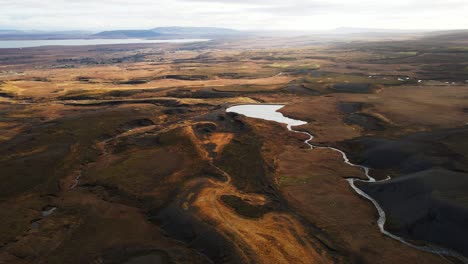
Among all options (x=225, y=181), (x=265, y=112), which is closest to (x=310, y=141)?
(x=225, y=181)

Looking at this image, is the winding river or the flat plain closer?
the winding river

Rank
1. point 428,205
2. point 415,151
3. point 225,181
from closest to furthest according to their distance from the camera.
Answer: point 428,205 < point 225,181 < point 415,151

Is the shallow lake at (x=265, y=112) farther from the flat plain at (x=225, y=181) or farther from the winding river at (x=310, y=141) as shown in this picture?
the flat plain at (x=225, y=181)

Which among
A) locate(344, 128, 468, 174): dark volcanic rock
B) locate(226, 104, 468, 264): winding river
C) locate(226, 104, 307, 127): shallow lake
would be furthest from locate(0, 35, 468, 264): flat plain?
locate(226, 104, 307, 127): shallow lake

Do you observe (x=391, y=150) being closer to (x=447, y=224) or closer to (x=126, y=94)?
(x=447, y=224)

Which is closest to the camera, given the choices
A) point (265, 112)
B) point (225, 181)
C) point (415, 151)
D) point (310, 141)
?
point (225, 181)

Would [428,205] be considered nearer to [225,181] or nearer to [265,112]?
[225,181]

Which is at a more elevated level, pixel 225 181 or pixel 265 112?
pixel 265 112

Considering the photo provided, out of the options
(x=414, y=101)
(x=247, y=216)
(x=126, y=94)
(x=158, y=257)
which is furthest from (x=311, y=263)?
(x=126, y=94)

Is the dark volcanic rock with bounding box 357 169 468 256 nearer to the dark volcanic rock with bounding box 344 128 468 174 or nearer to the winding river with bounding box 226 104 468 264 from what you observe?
the winding river with bounding box 226 104 468 264

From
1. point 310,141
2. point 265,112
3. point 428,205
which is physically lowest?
point 310,141

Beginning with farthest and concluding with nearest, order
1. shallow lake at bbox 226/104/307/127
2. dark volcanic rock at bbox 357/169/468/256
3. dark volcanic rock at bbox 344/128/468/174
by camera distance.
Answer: shallow lake at bbox 226/104/307/127, dark volcanic rock at bbox 344/128/468/174, dark volcanic rock at bbox 357/169/468/256

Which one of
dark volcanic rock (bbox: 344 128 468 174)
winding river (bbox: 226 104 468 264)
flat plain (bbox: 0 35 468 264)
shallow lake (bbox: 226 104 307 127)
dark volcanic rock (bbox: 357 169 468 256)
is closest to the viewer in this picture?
winding river (bbox: 226 104 468 264)
